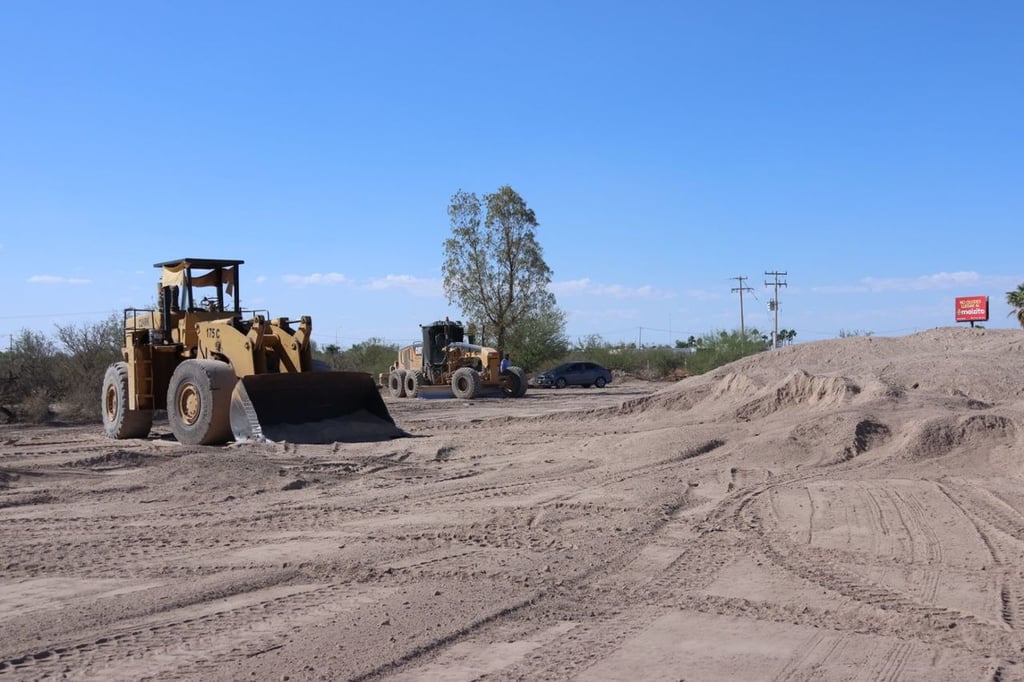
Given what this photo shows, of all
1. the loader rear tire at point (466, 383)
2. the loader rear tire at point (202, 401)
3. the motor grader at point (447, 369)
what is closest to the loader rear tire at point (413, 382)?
the motor grader at point (447, 369)

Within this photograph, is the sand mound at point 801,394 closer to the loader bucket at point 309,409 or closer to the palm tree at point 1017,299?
the loader bucket at point 309,409

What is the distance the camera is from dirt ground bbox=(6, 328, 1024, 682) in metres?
5.37

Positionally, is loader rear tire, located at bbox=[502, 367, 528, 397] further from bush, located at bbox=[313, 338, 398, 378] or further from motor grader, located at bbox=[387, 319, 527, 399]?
bush, located at bbox=[313, 338, 398, 378]

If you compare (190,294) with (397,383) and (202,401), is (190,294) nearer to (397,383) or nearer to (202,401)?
(202,401)

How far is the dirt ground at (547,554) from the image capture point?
17.6 ft

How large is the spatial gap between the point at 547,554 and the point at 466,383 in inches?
1001

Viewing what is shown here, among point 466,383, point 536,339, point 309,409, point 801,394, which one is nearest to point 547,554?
point 309,409

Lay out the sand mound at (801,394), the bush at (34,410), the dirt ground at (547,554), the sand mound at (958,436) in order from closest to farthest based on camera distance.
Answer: the dirt ground at (547,554)
the sand mound at (958,436)
the sand mound at (801,394)
the bush at (34,410)

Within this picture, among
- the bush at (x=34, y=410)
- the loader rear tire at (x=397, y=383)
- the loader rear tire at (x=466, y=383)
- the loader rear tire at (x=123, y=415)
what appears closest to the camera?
the loader rear tire at (x=123, y=415)

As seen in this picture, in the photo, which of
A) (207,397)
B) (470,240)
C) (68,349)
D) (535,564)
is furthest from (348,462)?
(470,240)

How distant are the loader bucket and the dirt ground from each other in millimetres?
533

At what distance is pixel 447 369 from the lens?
3506 centimetres

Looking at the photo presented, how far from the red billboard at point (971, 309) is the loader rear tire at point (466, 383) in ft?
65.9

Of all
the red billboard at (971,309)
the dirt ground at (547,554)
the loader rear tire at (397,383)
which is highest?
the red billboard at (971,309)
